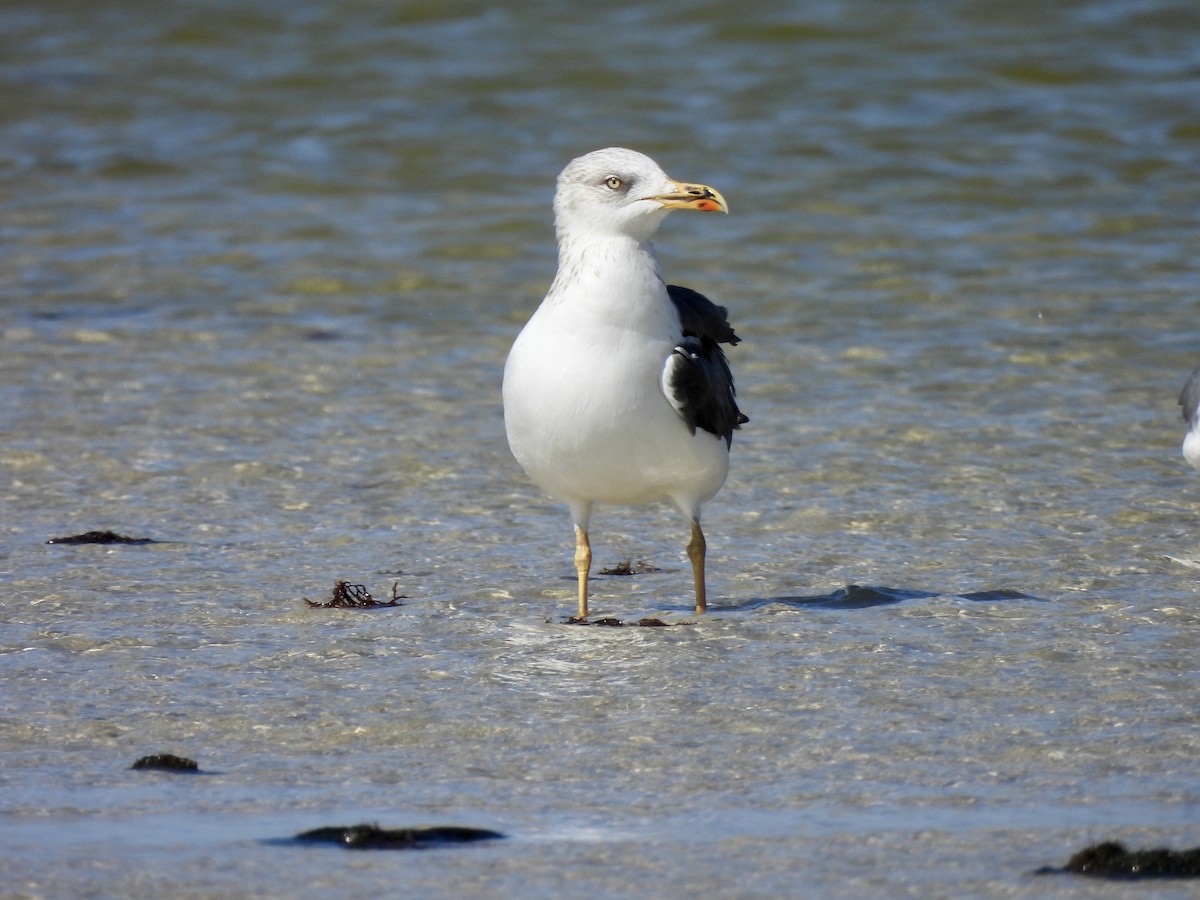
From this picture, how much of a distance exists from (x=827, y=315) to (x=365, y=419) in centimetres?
367

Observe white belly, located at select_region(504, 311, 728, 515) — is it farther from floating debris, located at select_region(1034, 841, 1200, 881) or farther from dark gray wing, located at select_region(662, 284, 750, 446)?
floating debris, located at select_region(1034, 841, 1200, 881)

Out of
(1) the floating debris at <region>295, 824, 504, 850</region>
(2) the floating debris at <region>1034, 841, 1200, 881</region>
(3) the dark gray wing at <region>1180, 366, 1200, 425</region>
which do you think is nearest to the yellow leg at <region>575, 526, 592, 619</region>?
(1) the floating debris at <region>295, 824, 504, 850</region>

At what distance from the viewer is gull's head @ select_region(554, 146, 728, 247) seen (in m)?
6.29

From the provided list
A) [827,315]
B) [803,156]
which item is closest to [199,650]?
[827,315]

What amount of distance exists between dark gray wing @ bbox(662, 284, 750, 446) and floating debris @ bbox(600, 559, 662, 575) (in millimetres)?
770

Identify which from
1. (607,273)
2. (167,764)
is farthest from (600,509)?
(167,764)

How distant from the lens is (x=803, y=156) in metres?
17.0

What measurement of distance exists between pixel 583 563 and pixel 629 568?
0.76 metres

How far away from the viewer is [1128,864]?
13.4ft

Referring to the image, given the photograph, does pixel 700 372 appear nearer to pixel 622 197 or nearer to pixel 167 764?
pixel 622 197

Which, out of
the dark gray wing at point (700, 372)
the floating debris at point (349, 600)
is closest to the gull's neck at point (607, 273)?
the dark gray wing at point (700, 372)

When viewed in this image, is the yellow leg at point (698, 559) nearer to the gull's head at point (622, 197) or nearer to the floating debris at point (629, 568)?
the floating debris at point (629, 568)

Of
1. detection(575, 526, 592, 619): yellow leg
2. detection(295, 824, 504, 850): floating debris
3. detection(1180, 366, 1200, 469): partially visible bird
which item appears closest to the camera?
detection(295, 824, 504, 850): floating debris

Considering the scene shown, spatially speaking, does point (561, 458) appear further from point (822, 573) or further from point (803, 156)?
point (803, 156)
